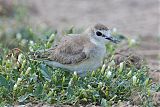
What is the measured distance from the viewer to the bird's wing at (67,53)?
712cm

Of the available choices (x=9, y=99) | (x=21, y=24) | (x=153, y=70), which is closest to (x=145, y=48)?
(x=21, y=24)

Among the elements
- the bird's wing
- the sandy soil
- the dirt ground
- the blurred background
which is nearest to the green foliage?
the bird's wing

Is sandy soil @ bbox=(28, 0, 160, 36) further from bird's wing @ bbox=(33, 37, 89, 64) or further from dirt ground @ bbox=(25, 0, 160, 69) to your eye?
bird's wing @ bbox=(33, 37, 89, 64)

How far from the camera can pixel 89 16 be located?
13.4 m

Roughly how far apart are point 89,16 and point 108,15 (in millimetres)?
431

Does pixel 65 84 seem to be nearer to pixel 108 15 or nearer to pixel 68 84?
pixel 68 84

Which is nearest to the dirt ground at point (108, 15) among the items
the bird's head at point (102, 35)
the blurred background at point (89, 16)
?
the blurred background at point (89, 16)

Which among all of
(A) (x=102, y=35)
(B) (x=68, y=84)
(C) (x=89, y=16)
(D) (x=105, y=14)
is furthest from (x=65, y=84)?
(D) (x=105, y=14)

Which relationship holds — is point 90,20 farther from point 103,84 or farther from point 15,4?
point 103,84

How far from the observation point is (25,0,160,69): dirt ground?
40.0 ft

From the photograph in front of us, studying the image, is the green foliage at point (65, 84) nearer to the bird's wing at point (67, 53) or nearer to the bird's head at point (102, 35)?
the bird's wing at point (67, 53)

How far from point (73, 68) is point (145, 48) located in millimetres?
3981

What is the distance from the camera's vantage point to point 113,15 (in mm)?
13398

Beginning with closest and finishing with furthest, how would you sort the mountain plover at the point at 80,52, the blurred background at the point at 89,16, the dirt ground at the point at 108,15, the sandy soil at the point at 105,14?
the mountain plover at the point at 80,52 < the blurred background at the point at 89,16 < the dirt ground at the point at 108,15 < the sandy soil at the point at 105,14
